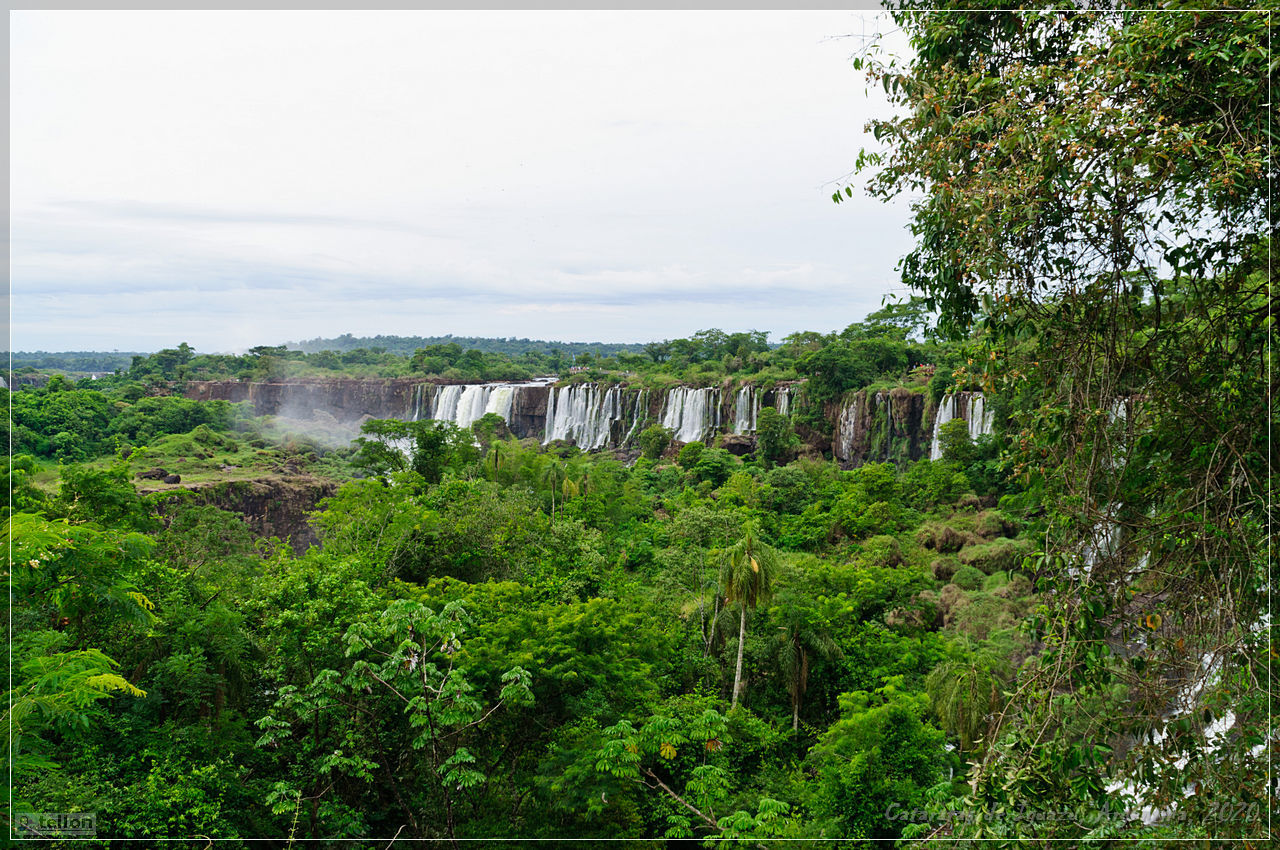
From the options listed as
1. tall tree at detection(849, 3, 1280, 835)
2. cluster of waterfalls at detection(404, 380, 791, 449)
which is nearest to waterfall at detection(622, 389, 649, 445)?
cluster of waterfalls at detection(404, 380, 791, 449)

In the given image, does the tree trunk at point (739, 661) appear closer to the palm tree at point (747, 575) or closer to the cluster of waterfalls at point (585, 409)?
the palm tree at point (747, 575)

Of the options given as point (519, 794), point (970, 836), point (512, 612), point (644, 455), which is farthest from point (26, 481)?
point (644, 455)

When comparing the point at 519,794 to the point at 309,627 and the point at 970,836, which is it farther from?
the point at 970,836

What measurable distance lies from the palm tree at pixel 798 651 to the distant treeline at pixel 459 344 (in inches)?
2119

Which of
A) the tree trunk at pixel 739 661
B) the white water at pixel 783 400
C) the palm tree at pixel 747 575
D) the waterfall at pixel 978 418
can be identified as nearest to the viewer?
the palm tree at pixel 747 575

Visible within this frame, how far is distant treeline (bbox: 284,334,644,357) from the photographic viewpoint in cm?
7866

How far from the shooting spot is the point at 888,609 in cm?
1700

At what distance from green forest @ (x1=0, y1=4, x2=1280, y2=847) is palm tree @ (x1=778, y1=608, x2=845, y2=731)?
118 millimetres

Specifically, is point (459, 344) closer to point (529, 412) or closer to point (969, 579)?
point (529, 412)

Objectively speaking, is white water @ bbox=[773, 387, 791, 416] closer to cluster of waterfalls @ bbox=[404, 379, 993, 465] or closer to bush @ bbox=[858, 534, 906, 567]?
cluster of waterfalls @ bbox=[404, 379, 993, 465]

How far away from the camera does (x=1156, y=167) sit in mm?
3004

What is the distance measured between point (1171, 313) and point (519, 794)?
31.4ft

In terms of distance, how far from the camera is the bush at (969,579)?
18234mm

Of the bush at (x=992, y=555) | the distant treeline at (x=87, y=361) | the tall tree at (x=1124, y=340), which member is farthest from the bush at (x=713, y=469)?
the distant treeline at (x=87, y=361)
